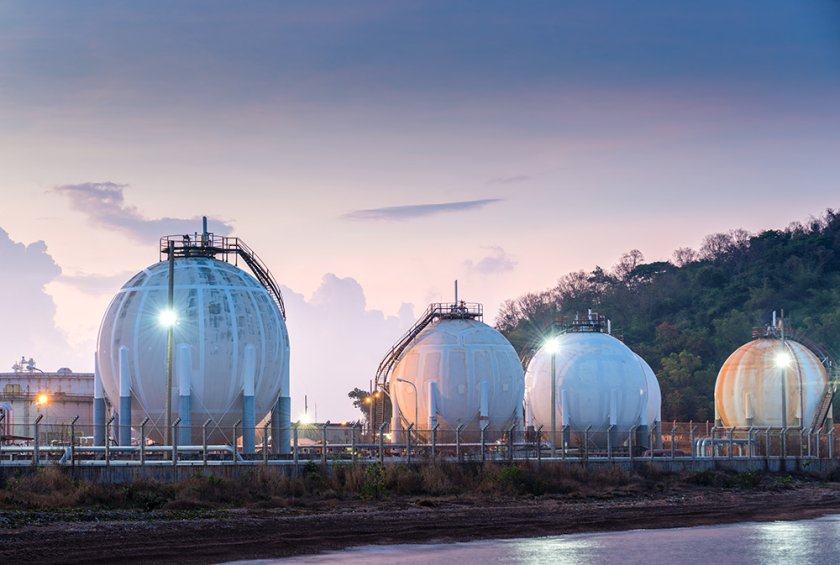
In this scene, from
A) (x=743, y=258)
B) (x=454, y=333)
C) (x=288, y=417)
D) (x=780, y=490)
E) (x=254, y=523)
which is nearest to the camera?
(x=254, y=523)

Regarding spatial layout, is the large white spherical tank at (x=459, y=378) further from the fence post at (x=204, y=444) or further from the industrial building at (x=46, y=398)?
the industrial building at (x=46, y=398)

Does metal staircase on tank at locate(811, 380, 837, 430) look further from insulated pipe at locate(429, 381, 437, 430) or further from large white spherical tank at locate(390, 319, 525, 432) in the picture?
insulated pipe at locate(429, 381, 437, 430)

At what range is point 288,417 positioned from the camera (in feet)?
189

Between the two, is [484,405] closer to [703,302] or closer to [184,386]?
[184,386]

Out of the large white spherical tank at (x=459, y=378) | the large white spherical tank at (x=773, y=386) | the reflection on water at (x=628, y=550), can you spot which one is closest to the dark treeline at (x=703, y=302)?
the large white spherical tank at (x=773, y=386)

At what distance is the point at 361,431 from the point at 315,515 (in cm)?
4088

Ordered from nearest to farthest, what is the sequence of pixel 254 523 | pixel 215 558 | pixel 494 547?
pixel 215 558
pixel 494 547
pixel 254 523

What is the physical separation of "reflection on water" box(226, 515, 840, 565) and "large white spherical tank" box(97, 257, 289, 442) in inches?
935

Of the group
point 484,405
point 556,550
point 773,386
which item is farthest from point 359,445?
point 773,386

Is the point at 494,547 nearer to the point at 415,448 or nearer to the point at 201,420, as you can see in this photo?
the point at 201,420

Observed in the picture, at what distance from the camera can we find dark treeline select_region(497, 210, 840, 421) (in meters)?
110

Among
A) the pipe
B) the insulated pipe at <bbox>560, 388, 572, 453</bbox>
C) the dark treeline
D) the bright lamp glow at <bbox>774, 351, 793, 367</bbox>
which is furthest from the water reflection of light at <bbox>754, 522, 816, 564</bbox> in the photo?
the dark treeline

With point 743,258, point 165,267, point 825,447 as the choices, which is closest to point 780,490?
point 825,447

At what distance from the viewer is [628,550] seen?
29.0m
